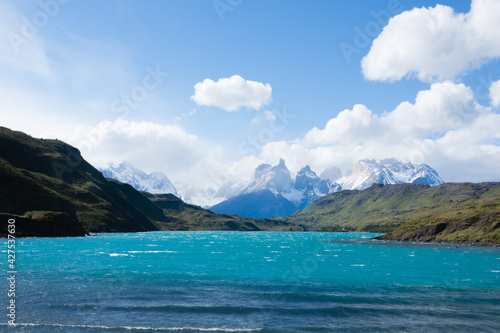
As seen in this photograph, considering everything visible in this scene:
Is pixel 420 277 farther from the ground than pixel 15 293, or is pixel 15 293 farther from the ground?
pixel 15 293

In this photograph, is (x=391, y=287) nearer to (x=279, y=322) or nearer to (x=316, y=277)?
(x=316, y=277)

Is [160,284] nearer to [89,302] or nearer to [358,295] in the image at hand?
[89,302]

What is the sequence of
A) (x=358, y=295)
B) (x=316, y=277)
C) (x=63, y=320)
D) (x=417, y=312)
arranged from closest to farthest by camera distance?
(x=63, y=320)
(x=417, y=312)
(x=358, y=295)
(x=316, y=277)

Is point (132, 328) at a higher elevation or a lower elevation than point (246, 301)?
higher

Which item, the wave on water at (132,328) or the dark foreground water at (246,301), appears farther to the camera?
the dark foreground water at (246,301)

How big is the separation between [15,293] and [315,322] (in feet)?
129

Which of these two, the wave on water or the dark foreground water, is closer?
the wave on water

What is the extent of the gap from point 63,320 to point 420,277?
65.9 meters

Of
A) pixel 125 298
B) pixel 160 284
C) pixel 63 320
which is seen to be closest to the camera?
→ pixel 63 320

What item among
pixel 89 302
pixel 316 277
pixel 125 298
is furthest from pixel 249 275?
pixel 89 302

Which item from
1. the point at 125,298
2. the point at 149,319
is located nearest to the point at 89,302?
the point at 125,298

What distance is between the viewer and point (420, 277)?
71.2 metres

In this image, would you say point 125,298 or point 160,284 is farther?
point 160,284

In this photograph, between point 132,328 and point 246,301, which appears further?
point 246,301
